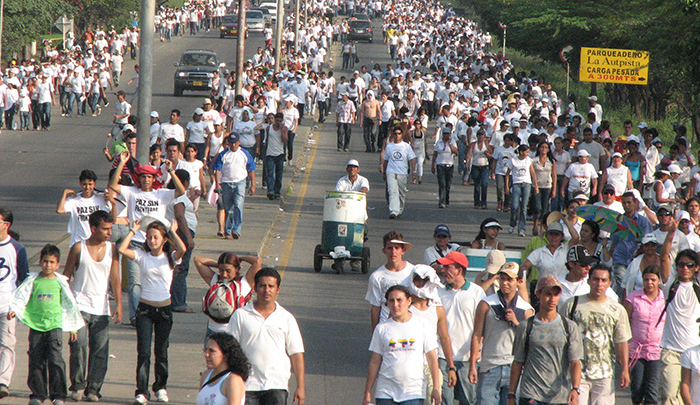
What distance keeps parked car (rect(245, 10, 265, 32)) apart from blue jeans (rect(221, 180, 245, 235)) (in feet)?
172

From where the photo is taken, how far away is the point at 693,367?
332 inches

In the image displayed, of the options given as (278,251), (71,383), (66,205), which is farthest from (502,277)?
(278,251)

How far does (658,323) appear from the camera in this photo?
9625 millimetres

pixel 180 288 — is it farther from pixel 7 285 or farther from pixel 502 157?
pixel 502 157

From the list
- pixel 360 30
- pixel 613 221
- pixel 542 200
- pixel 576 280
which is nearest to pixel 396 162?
pixel 542 200

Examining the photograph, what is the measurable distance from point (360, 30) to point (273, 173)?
50.1m

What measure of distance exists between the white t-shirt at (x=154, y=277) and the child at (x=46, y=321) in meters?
0.64

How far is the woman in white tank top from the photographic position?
6004mm

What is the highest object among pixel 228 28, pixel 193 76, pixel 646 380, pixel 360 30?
pixel 360 30

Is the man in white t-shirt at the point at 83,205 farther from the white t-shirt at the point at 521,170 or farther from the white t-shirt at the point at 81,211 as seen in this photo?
the white t-shirt at the point at 521,170

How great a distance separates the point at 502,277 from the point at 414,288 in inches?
31.3

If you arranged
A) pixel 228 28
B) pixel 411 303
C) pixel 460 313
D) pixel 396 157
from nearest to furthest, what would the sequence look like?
1. pixel 411 303
2. pixel 460 313
3. pixel 396 157
4. pixel 228 28

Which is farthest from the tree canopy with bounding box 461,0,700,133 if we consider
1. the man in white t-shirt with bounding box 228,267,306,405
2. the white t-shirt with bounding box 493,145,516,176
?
the man in white t-shirt with bounding box 228,267,306,405

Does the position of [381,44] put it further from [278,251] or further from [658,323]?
[658,323]
